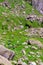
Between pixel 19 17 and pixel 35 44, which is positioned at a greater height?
pixel 35 44

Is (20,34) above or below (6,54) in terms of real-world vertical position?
below

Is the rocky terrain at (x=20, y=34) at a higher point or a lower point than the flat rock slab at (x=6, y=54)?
lower

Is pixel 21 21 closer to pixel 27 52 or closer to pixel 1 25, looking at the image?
pixel 1 25

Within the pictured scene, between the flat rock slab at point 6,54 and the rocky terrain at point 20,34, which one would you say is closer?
the flat rock slab at point 6,54

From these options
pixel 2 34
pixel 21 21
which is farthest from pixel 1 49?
pixel 21 21

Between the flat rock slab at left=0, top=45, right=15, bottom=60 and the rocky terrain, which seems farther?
the rocky terrain


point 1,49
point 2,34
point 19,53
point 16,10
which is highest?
point 1,49

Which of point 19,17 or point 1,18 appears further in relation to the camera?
point 19,17

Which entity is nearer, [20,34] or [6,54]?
[6,54]
